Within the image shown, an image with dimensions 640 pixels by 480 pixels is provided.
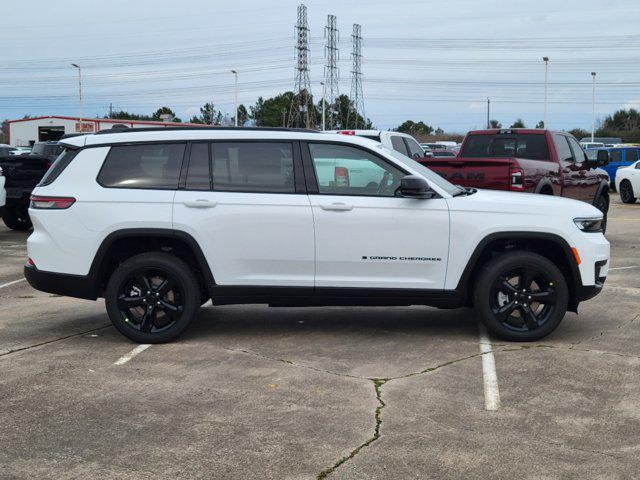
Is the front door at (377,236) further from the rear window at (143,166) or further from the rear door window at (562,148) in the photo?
the rear door window at (562,148)

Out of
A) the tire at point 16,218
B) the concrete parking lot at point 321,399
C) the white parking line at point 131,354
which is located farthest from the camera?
the tire at point 16,218

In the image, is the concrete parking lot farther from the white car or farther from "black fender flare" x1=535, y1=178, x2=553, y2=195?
the white car

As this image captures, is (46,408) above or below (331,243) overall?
below

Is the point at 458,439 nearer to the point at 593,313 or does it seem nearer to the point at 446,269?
the point at 446,269

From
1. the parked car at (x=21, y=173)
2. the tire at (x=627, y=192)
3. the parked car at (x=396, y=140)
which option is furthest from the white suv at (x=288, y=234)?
the tire at (x=627, y=192)

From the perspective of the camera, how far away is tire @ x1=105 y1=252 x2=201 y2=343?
716 centimetres

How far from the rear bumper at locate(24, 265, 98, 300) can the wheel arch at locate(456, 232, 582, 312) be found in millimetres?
3182

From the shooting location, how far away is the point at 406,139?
55.3 ft

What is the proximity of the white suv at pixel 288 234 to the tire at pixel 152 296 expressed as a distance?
0.04 ft

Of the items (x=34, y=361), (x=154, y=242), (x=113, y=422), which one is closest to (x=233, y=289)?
(x=154, y=242)

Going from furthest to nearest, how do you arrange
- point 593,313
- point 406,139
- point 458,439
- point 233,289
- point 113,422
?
point 406,139 < point 593,313 < point 233,289 < point 113,422 < point 458,439

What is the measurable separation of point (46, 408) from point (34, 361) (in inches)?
53.6

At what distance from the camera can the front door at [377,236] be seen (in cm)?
710

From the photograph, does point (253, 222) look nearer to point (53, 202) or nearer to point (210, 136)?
point (210, 136)
